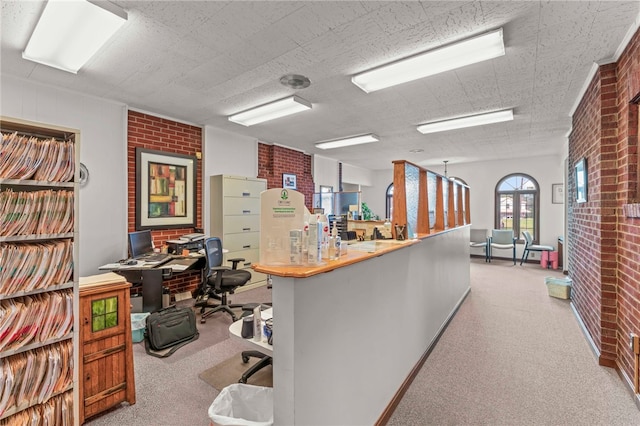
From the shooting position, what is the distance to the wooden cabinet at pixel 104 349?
189 cm

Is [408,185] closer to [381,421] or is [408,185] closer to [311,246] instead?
[311,246]

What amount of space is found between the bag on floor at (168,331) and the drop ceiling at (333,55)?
247cm

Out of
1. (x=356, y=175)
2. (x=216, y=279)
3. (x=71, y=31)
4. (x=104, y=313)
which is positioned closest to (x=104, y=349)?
(x=104, y=313)

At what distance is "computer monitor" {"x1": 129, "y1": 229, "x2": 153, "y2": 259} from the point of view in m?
3.70

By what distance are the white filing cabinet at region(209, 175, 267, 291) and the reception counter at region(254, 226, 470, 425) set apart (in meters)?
2.87

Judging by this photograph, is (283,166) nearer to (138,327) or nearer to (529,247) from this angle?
(138,327)

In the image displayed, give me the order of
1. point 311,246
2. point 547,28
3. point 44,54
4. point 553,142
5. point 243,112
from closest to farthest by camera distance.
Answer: point 311,246 < point 547,28 < point 44,54 < point 243,112 < point 553,142

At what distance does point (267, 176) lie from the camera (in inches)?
238

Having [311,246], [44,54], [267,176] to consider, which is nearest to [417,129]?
[267,176]

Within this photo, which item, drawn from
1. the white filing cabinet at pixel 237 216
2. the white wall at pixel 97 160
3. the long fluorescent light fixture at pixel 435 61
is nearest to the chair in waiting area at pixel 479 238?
the white filing cabinet at pixel 237 216

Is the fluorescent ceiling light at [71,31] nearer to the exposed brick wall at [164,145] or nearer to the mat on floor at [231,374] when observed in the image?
the exposed brick wall at [164,145]

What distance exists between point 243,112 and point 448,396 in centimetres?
391

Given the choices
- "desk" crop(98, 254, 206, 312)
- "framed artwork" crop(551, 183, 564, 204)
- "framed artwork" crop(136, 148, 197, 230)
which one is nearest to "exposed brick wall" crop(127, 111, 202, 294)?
"framed artwork" crop(136, 148, 197, 230)

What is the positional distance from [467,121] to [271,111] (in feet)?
9.42
